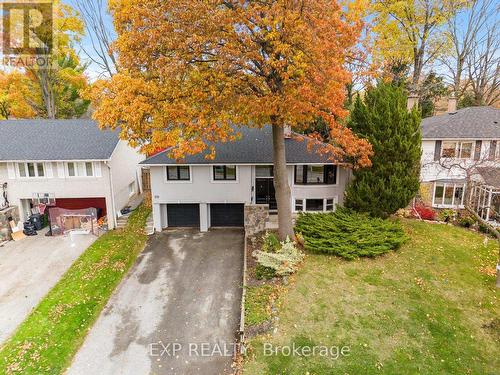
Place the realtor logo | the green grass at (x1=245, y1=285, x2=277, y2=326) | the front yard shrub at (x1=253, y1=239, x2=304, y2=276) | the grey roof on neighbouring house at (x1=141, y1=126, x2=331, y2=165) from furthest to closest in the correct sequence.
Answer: the realtor logo → the grey roof on neighbouring house at (x1=141, y1=126, x2=331, y2=165) → the front yard shrub at (x1=253, y1=239, x2=304, y2=276) → the green grass at (x1=245, y1=285, x2=277, y2=326)

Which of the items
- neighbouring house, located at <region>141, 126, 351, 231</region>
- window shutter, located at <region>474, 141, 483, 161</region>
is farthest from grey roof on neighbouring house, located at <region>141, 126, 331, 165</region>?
window shutter, located at <region>474, 141, 483, 161</region>

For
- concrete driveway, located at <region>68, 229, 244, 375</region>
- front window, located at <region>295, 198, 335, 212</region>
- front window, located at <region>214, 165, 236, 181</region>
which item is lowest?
concrete driveway, located at <region>68, 229, 244, 375</region>

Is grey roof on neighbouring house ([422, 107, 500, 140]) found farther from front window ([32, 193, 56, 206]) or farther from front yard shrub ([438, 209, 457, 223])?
front window ([32, 193, 56, 206])

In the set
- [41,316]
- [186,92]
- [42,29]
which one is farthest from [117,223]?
[42,29]

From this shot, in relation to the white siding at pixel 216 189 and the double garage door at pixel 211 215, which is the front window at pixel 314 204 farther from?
the double garage door at pixel 211 215

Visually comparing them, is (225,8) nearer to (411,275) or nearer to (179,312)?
(179,312)

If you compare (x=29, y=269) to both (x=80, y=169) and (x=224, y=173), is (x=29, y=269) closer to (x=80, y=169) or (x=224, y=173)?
(x=80, y=169)

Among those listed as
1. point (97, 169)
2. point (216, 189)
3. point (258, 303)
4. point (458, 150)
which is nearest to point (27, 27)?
point (97, 169)
